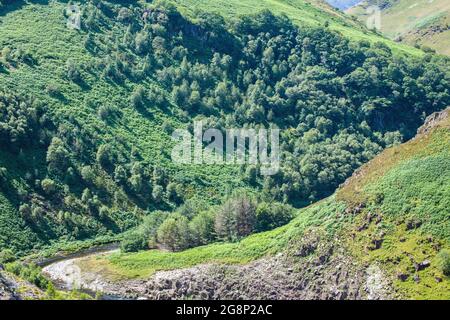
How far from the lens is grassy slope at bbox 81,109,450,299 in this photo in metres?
82.5

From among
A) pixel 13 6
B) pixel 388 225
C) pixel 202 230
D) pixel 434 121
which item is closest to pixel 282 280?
pixel 388 225

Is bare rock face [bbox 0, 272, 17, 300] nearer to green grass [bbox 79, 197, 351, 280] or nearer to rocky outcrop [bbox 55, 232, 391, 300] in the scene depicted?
rocky outcrop [bbox 55, 232, 391, 300]

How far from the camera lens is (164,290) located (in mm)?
93938

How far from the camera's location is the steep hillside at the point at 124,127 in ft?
431

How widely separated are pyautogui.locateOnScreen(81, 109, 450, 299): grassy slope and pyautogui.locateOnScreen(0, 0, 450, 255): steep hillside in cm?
2668

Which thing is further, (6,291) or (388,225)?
(388,225)

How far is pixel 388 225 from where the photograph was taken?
290 ft

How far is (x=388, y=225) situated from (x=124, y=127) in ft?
304

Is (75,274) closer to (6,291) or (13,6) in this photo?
(6,291)

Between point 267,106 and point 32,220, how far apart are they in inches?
3480

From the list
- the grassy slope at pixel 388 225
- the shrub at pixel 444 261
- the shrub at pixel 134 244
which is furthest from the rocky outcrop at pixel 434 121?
the shrub at pixel 134 244

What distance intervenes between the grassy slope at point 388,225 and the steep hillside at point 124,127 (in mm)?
26680

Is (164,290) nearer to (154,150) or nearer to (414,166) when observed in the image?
(414,166)
